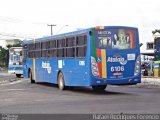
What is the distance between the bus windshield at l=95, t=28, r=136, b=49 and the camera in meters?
21.5

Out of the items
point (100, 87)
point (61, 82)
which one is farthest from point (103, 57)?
point (61, 82)

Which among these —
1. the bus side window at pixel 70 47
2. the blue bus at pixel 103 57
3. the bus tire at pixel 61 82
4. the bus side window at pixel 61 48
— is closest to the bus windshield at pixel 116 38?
the blue bus at pixel 103 57

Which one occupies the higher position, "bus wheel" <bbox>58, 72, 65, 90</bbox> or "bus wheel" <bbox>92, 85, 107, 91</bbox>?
"bus wheel" <bbox>58, 72, 65, 90</bbox>

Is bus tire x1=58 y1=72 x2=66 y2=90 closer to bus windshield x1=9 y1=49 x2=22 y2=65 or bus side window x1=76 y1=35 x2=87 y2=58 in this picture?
bus side window x1=76 y1=35 x2=87 y2=58

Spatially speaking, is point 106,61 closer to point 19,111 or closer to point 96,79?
point 96,79

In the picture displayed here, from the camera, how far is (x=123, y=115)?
1246 centimetres

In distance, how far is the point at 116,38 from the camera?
21781 mm

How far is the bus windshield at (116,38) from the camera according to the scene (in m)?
21.5

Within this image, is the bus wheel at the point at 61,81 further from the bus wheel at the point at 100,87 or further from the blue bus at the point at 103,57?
the bus wheel at the point at 100,87

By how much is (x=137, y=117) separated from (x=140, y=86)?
53.2 ft

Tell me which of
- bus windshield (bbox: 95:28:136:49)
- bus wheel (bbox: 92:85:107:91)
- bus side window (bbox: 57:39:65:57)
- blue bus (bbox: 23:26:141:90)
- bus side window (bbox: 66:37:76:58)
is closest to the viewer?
blue bus (bbox: 23:26:141:90)

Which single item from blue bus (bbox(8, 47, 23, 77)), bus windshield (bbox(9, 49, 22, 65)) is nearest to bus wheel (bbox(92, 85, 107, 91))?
blue bus (bbox(8, 47, 23, 77))

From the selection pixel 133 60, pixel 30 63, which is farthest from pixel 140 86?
pixel 30 63

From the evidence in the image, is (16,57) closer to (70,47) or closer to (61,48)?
(61,48)
